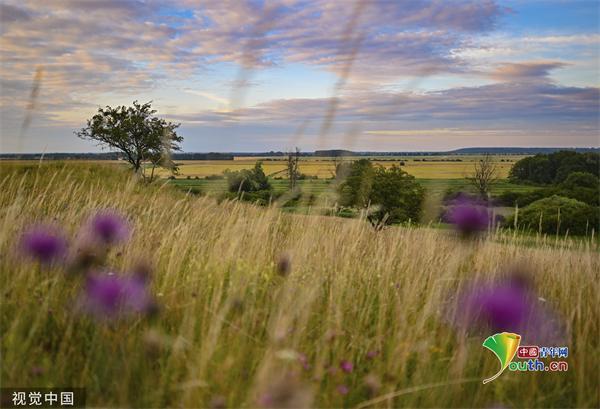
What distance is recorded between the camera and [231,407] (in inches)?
88.4

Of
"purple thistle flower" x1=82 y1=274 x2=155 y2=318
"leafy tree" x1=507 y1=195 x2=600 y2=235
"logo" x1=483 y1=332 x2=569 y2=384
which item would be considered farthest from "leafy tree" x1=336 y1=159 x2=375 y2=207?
"leafy tree" x1=507 y1=195 x2=600 y2=235

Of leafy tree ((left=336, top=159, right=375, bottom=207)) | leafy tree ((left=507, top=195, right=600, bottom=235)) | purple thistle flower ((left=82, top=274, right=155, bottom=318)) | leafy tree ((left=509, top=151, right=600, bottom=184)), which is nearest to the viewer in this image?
purple thistle flower ((left=82, top=274, right=155, bottom=318))

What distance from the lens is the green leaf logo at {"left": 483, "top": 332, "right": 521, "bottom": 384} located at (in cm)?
298

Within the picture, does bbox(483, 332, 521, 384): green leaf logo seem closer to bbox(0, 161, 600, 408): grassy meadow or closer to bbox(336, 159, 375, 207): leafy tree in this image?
bbox(0, 161, 600, 408): grassy meadow

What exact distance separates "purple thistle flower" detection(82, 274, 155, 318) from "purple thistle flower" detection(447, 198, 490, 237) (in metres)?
1.93

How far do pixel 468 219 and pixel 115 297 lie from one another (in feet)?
7.06

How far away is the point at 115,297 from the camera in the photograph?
275 cm

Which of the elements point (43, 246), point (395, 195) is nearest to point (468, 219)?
point (43, 246)

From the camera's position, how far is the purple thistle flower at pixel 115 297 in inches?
107

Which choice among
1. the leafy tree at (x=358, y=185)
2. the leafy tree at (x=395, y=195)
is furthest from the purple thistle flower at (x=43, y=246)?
the leafy tree at (x=395, y=195)

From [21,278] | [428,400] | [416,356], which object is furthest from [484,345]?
[21,278]

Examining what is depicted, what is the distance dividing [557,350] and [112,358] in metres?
2.60

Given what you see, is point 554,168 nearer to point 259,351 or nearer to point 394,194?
point 394,194

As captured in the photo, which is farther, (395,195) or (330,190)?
(395,195)
